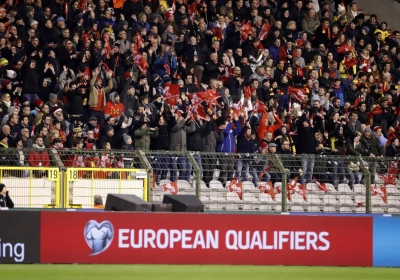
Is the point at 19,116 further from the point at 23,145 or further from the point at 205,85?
the point at 205,85

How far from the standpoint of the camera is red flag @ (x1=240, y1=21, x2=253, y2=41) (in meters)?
28.8

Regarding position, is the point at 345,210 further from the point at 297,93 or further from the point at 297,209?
the point at 297,93

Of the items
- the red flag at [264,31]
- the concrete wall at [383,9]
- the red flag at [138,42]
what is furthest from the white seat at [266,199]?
the concrete wall at [383,9]

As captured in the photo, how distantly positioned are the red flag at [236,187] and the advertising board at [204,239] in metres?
2.75

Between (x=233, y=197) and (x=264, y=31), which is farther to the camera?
(x=264, y=31)

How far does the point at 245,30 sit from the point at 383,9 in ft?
26.1

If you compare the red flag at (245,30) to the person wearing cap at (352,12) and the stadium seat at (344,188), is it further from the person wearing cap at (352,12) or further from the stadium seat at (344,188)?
the stadium seat at (344,188)

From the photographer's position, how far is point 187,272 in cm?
1631

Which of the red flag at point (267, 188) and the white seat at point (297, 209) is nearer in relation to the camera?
the red flag at point (267, 188)

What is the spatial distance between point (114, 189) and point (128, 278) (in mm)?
5443

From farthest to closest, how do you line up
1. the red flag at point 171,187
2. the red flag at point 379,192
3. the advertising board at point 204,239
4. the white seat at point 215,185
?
the red flag at point 379,192 < the white seat at point 215,185 < the red flag at point 171,187 < the advertising board at point 204,239

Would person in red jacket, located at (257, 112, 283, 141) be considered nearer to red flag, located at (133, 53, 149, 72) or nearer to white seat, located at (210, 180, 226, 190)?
red flag, located at (133, 53, 149, 72)

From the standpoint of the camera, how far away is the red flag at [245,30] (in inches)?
1134

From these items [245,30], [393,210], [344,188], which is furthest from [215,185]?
[245,30]
